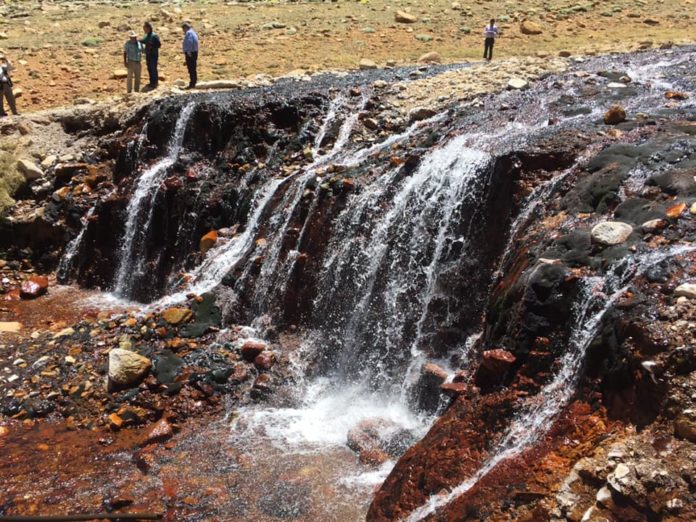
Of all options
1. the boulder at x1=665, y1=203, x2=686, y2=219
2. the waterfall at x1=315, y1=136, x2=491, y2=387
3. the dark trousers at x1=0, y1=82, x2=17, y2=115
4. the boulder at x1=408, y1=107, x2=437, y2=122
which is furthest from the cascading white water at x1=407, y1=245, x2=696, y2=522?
the dark trousers at x1=0, y1=82, x2=17, y2=115

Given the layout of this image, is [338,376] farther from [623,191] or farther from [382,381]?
[623,191]

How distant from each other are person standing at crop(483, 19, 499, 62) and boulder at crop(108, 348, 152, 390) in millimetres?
11369

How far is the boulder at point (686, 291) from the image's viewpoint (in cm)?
448

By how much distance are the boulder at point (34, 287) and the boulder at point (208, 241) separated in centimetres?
313

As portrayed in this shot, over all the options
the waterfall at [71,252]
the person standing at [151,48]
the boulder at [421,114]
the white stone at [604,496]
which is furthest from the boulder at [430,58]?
the white stone at [604,496]

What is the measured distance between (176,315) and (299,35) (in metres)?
12.4

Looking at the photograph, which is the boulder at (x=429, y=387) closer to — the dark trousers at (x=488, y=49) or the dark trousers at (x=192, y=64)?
the dark trousers at (x=192, y=64)

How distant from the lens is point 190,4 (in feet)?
77.9

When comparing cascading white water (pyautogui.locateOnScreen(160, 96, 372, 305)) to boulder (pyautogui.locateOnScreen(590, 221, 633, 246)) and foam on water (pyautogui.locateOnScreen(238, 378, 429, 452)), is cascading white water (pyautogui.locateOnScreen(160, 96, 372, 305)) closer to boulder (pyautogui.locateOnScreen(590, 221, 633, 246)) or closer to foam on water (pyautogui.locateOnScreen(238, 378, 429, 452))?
foam on water (pyautogui.locateOnScreen(238, 378, 429, 452))

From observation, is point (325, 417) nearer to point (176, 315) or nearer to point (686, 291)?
point (176, 315)

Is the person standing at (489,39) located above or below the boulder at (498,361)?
above

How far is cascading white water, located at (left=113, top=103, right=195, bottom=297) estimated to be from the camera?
11.3 metres

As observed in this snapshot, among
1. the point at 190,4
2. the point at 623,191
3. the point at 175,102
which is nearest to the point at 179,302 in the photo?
the point at 175,102

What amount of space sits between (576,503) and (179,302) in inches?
266
